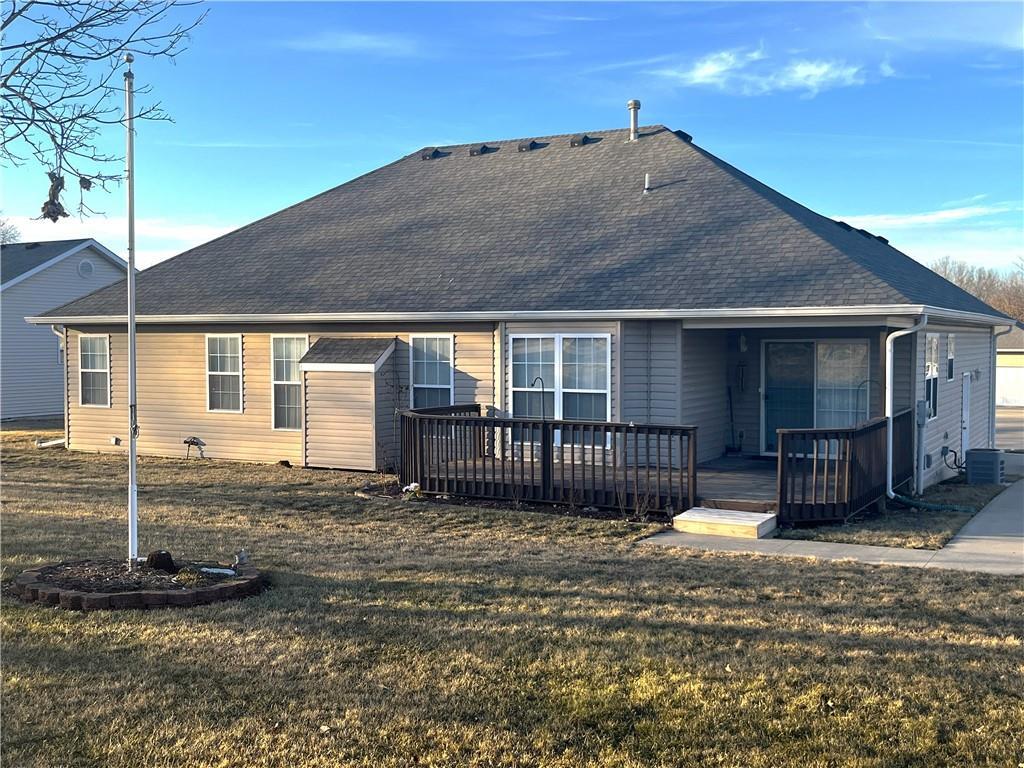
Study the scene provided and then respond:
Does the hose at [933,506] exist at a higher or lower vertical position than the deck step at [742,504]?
lower

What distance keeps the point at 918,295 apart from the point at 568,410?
5.26 meters

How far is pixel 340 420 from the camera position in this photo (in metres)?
15.0

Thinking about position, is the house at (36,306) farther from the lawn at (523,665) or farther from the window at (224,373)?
the lawn at (523,665)

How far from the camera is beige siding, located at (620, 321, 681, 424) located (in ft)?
42.8

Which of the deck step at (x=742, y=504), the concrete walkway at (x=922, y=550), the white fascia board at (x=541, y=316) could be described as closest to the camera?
the concrete walkway at (x=922, y=550)

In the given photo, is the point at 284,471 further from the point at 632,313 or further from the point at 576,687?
the point at 576,687

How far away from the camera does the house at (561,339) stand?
12.1m

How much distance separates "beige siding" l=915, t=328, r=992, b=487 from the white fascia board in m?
0.68

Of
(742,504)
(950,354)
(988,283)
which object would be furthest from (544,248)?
(988,283)

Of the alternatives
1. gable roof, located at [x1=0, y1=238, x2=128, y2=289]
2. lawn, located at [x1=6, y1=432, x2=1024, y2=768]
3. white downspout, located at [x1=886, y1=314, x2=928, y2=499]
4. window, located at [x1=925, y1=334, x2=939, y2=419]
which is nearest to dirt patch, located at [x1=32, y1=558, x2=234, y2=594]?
lawn, located at [x1=6, y1=432, x2=1024, y2=768]

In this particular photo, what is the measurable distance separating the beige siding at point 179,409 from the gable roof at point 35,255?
11.6 m

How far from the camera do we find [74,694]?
5066 mm

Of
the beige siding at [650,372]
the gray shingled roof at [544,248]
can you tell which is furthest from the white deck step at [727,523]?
the gray shingled roof at [544,248]

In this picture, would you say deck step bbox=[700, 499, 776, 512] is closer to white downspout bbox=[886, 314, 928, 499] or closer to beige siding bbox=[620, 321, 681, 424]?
white downspout bbox=[886, 314, 928, 499]
